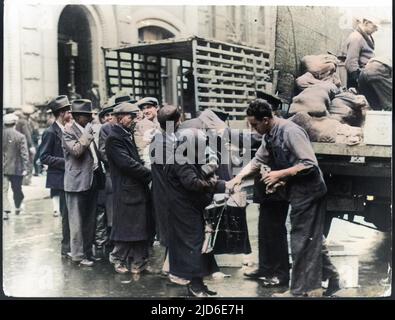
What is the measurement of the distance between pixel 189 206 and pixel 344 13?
170 centimetres

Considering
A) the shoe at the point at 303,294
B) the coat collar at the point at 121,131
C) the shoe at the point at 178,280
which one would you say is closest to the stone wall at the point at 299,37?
the coat collar at the point at 121,131

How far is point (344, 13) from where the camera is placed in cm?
423

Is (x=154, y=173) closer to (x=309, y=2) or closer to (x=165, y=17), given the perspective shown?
(x=165, y=17)

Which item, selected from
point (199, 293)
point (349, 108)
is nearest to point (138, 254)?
point (199, 293)

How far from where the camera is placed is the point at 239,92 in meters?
4.30

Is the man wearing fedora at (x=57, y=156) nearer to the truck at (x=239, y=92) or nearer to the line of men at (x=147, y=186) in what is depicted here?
the line of men at (x=147, y=186)

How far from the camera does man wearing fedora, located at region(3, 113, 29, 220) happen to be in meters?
4.21

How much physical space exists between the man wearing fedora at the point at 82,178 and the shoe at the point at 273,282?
1224 millimetres

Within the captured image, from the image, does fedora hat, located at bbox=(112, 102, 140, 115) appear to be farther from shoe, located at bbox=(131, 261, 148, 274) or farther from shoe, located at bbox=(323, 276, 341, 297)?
shoe, located at bbox=(323, 276, 341, 297)

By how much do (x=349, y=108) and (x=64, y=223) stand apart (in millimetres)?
2156

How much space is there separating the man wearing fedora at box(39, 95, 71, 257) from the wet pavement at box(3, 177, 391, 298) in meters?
0.06
